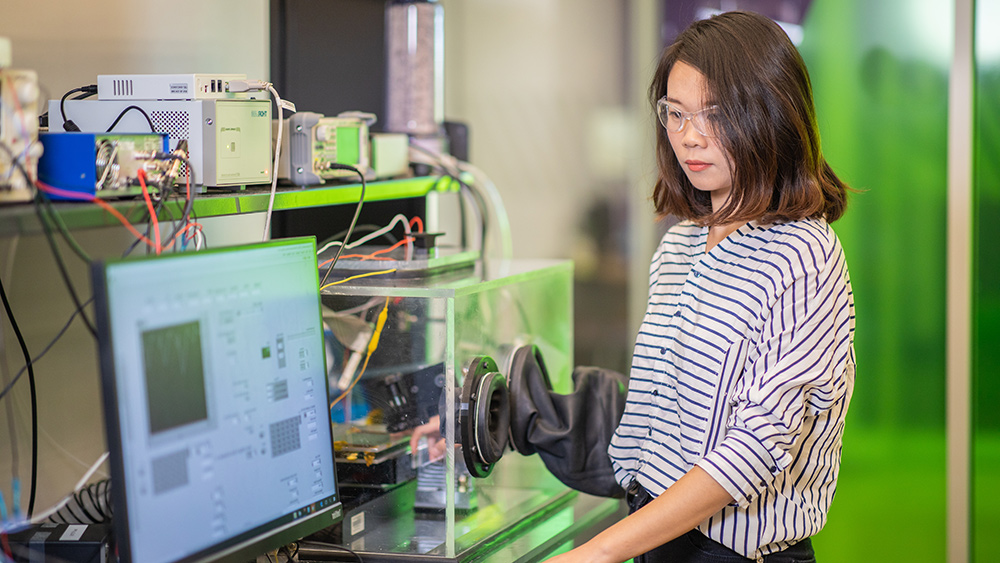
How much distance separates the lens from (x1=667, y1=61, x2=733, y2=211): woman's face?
49.5 inches

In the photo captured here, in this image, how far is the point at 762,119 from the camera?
122 cm

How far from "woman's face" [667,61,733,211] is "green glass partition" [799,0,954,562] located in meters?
1.38

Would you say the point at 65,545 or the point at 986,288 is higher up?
the point at 986,288

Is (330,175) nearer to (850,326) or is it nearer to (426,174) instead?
(426,174)

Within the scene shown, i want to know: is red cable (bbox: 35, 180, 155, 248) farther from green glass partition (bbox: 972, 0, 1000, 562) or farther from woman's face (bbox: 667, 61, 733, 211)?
green glass partition (bbox: 972, 0, 1000, 562)

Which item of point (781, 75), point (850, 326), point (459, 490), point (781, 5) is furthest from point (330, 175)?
point (781, 5)

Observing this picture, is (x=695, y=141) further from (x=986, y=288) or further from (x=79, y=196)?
(x=986, y=288)

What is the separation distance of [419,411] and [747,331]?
20.5 inches

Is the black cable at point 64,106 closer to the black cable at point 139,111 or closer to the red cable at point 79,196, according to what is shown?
the black cable at point 139,111

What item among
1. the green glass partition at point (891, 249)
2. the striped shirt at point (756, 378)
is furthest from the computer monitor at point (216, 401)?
the green glass partition at point (891, 249)

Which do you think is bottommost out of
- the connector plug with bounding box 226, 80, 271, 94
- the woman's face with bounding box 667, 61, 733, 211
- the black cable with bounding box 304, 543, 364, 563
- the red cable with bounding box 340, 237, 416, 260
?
the black cable with bounding box 304, 543, 364, 563

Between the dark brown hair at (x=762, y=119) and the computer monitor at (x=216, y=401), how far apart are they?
0.55m

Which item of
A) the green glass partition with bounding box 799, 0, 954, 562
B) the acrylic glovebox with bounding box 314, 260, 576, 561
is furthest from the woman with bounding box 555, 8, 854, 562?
the green glass partition with bounding box 799, 0, 954, 562

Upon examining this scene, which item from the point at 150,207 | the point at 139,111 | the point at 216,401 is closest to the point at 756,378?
the point at 216,401
